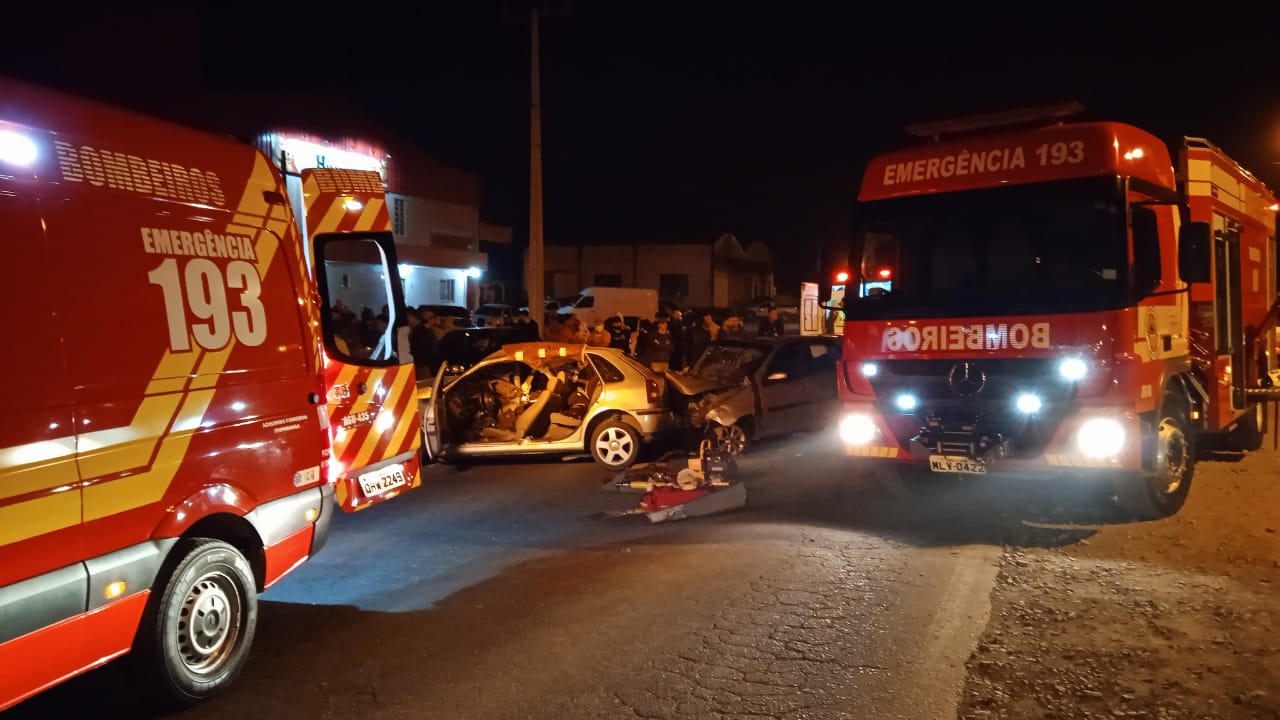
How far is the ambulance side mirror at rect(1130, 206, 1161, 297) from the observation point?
666 centimetres

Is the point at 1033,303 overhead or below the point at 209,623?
overhead

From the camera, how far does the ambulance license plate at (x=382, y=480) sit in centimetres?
634

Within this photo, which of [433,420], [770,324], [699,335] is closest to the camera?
[433,420]

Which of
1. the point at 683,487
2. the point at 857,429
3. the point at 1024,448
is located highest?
the point at 857,429

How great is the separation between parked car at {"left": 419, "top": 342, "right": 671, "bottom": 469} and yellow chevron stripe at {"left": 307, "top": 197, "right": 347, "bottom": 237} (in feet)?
12.8

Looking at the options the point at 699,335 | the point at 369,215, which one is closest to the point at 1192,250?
the point at 369,215

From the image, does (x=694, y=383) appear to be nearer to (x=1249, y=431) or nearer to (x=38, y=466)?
(x=1249, y=431)

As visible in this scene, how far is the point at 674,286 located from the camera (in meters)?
57.1

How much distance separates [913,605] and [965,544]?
1633mm

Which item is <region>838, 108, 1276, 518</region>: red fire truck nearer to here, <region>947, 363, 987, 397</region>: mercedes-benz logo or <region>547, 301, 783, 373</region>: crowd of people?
<region>947, 363, 987, 397</region>: mercedes-benz logo

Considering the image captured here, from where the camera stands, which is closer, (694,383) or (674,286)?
(694,383)

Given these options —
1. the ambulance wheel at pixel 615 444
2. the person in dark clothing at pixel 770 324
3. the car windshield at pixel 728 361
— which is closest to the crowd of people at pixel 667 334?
the person in dark clothing at pixel 770 324

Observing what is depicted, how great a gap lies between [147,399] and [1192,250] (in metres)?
7.38

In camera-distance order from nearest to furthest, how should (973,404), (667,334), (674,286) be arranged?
1. (973,404)
2. (667,334)
3. (674,286)
